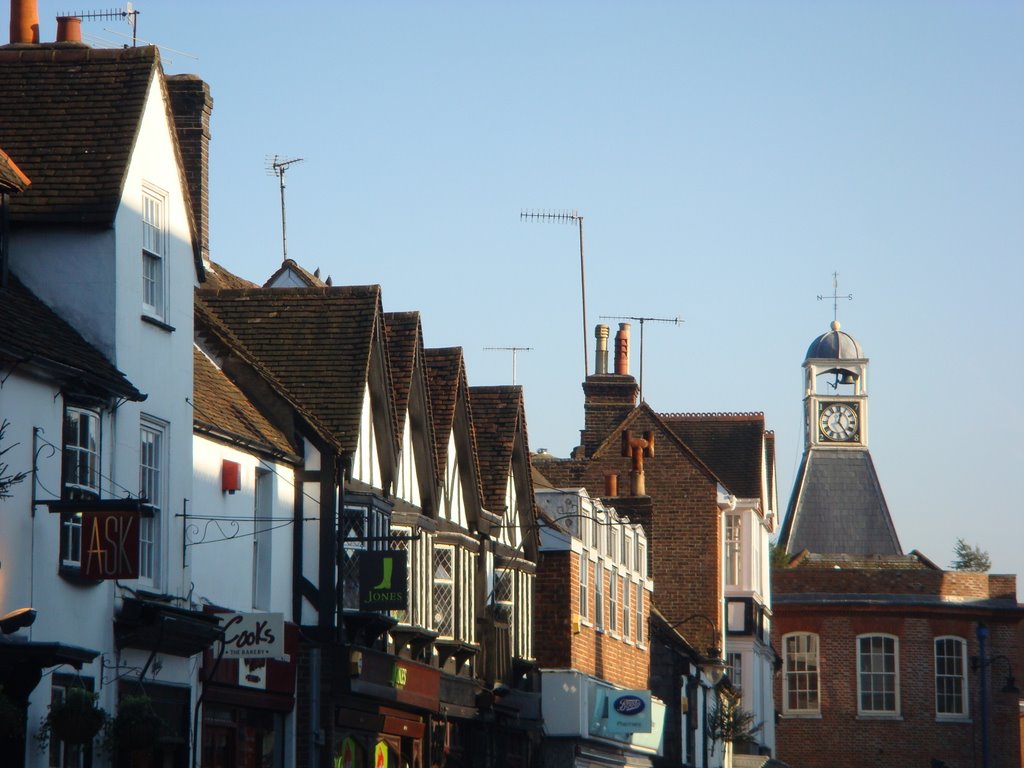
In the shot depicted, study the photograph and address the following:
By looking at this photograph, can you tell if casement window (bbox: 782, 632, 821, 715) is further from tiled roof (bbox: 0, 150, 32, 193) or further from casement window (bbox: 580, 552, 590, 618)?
tiled roof (bbox: 0, 150, 32, 193)

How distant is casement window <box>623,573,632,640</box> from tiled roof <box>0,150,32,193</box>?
20762 millimetres

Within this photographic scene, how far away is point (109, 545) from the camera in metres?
16.3

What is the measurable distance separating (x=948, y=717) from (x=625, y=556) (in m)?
24.3

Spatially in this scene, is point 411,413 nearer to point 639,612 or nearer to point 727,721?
point 639,612

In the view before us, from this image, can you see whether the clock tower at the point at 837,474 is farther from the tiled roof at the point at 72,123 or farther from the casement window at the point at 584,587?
the tiled roof at the point at 72,123

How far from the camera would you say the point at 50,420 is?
16.9 metres

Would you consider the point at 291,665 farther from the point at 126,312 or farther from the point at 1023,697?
the point at 1023,697

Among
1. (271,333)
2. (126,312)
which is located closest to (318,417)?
(271,333)

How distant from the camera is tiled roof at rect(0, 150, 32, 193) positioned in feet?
58.4

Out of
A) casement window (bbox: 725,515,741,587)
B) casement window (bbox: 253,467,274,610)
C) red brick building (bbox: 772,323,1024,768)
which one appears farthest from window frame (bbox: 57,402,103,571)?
red brick building (bbox: 772,323,1024,768)

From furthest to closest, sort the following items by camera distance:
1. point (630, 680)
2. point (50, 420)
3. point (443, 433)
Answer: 1. point (630, 680)
2. point (443, 433)
3. point (50, 420)

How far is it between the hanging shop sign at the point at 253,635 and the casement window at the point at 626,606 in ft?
57.9

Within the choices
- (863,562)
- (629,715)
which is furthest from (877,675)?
(629,715)

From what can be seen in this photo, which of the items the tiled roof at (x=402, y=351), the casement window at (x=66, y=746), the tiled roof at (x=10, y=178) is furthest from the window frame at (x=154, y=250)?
the tiled roof at (x=402, y=351)
